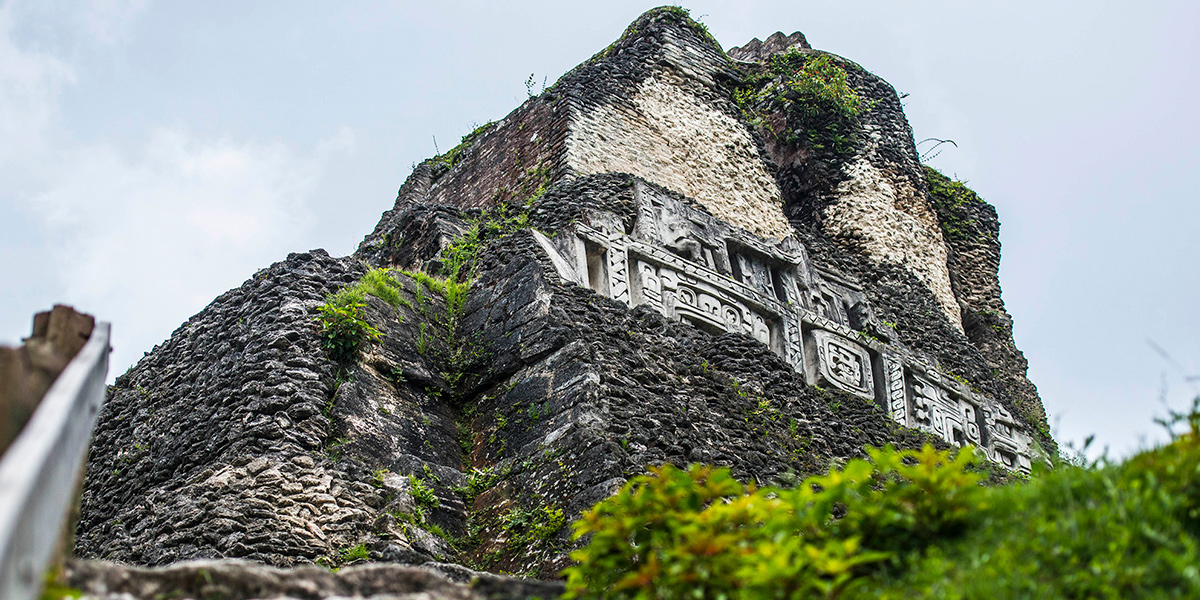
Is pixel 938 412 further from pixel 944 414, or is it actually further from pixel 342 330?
pixel 342 330

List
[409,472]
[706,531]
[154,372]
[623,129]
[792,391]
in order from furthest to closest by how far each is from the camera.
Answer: [623,129] → [792,391] → [154,372] → [409,472] → [706,531]

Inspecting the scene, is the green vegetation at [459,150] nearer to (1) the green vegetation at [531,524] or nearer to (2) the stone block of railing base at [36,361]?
(1) the green vegetation at [531,524]

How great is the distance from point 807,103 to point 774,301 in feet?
19.4

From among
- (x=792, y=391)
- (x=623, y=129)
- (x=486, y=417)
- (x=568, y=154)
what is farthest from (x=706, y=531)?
(x=623, y=129)

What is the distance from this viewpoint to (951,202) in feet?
57.0

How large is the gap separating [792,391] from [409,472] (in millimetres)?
3185

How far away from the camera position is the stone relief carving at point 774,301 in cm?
1002

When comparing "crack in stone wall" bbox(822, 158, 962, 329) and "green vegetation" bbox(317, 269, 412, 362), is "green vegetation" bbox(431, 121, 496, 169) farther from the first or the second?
"green vegetation" bbox(317, 269, 412, 362)

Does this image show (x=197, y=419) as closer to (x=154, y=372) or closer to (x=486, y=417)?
(x=154, y=372)

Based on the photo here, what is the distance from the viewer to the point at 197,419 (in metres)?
7.58

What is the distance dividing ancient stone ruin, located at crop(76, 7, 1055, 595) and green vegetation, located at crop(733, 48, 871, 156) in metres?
0.93

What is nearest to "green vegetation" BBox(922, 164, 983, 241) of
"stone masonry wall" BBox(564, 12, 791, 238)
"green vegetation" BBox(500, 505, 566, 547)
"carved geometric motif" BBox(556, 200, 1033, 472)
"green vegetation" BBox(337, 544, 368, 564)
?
"stone masonry wall" BBox(564, 12, 791, 238)

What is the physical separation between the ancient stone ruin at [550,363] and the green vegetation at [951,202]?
1.86 metres

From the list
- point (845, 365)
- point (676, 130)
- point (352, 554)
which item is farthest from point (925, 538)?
point (676, 130)
